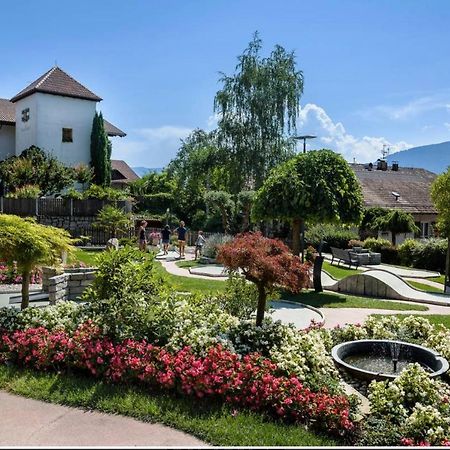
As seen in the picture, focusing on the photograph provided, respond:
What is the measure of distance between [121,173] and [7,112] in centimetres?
1592

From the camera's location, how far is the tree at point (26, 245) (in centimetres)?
810

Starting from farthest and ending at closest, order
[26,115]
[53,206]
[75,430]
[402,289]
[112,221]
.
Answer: [26,115]
[53,206]
[112,221]
[402,289]
[75,430]

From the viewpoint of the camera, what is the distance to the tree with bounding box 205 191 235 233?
32253mm

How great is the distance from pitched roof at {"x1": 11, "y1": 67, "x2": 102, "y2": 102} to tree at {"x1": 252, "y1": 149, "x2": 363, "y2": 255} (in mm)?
26004

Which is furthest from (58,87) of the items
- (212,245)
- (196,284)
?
(196,284)

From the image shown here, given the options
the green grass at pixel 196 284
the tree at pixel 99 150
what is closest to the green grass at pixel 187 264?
the green grass at pixel 196 284

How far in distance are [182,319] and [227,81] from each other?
27424mm

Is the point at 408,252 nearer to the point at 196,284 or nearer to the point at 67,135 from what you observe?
the point at 196,284

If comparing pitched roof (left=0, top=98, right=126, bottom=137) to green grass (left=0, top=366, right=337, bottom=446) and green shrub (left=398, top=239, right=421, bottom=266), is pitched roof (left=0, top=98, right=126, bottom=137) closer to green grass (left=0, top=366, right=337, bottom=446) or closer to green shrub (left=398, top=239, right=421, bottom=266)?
green shrub (left=398, top=239, right=421, bottom=266)

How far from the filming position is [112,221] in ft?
85.3

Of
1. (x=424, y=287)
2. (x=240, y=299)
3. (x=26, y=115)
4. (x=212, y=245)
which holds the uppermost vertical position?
(x=26, y=115)

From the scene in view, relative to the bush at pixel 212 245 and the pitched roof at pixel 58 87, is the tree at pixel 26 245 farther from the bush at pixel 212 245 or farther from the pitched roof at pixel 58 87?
the pitched roof at pixel 58 87

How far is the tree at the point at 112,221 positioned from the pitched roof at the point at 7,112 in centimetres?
1884

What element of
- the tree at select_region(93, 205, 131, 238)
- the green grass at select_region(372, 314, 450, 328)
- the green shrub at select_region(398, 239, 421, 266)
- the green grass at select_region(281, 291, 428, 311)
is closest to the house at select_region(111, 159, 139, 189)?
the tree at select_region(93, 205, 131, 238)
